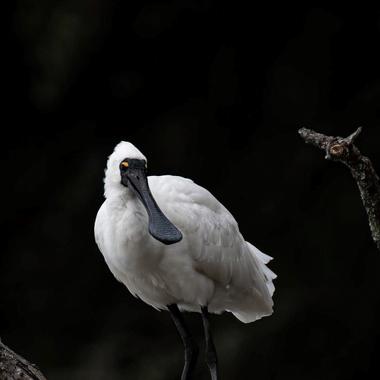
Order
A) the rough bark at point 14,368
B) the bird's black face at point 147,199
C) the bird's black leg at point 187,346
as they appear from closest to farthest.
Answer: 1. the rough bark at point 14,368
2. the bird's black face at point 147,199
3. the bird's black leg at point 187,346

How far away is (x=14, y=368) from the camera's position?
3084 mm

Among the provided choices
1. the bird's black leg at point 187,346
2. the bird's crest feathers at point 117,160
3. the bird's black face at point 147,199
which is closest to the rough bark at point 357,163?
the bird's black face at point 147,199

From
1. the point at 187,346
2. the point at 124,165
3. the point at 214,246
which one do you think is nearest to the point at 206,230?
the point at 214,246

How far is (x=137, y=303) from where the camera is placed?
7.46 meters

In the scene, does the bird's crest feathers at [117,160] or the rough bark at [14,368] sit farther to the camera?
the bird's crest feathers at [117,160]

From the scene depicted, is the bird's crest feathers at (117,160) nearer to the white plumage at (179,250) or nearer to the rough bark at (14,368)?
the white plumage at (179,250)

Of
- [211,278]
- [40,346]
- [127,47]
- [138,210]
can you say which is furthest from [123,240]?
[40,346]

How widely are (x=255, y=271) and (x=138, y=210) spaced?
0.78 meters

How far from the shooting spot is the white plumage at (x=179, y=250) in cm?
404

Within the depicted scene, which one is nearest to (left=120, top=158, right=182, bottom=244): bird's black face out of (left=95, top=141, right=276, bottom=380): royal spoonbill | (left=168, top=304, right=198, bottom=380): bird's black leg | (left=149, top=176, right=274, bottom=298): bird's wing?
(left=95, top=141, right=276, bottom=380): royal spoonbill

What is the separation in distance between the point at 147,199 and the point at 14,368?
102 cm

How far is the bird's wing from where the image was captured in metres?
4.22

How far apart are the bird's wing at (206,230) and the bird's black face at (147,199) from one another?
22cm

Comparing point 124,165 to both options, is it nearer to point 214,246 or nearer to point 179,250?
point 179,250
